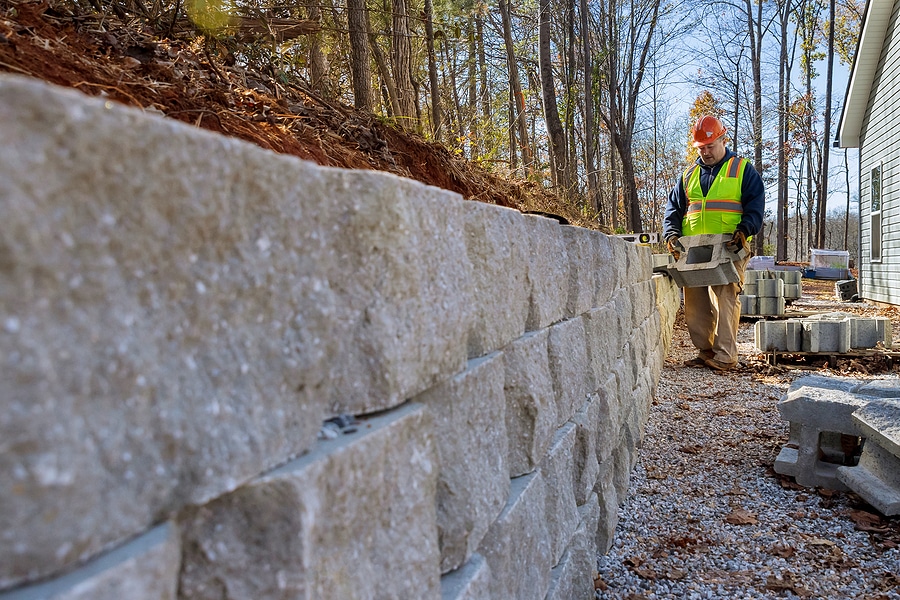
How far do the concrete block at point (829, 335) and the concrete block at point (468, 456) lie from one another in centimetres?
668

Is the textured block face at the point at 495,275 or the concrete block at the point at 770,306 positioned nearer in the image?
the textured block face at the point at 495,275

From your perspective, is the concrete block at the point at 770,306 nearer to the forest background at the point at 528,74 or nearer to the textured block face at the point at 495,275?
the forest background at the point at 528,74

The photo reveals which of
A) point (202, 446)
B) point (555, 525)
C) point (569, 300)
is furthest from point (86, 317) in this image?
point (569, 300)

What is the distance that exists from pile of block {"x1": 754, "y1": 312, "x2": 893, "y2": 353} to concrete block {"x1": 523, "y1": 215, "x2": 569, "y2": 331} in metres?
5.67

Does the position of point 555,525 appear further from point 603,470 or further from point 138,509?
point 138,509

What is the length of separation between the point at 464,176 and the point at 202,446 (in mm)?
3740

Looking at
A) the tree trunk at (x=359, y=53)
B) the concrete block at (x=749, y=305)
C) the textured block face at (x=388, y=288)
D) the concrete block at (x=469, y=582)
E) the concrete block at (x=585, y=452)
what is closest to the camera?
the textured block face at (x=388, y=288)

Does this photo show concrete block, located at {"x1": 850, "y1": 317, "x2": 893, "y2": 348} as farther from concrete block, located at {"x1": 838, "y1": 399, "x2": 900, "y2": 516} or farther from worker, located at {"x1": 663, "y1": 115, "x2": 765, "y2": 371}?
concrete block, located at {"x1": 838, "y1": 399, "x2": 900, "y2": 516}

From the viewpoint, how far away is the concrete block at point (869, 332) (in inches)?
281

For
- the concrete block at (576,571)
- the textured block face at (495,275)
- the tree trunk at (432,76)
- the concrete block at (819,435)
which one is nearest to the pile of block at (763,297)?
the tree trunk at (432,76)

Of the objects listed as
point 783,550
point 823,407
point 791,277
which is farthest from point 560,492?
point 791,277

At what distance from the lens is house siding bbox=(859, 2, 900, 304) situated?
13.3 m

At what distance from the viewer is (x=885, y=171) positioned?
1407 cm

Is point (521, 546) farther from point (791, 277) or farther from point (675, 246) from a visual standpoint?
point (791, 277)
